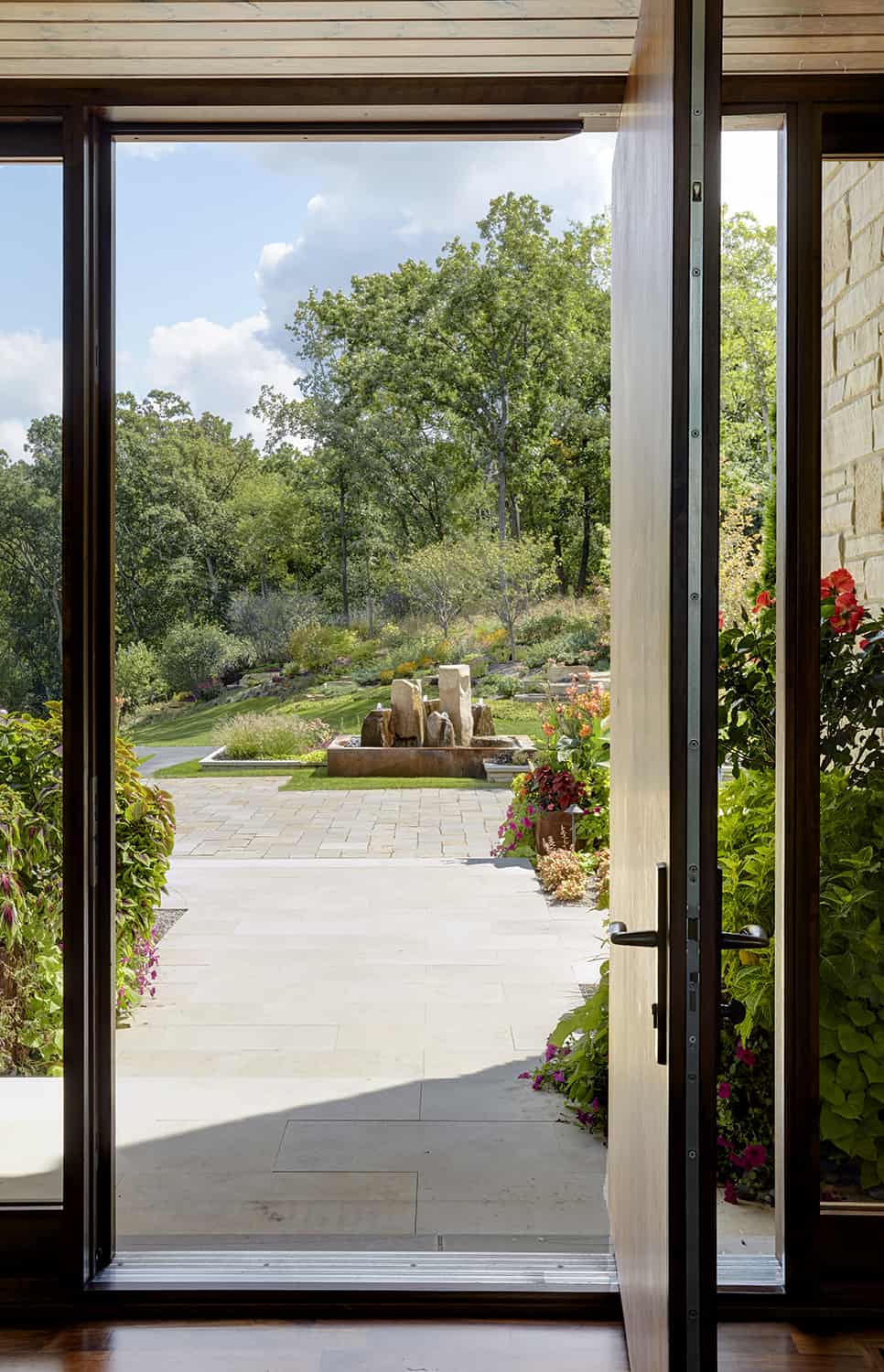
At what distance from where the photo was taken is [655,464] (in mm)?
1374

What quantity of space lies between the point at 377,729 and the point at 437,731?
0.37 metres

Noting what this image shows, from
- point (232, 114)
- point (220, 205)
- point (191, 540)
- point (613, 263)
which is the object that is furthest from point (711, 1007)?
point (220, 205)

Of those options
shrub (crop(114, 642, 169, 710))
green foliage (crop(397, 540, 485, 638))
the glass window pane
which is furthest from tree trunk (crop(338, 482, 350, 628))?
the glass window pane

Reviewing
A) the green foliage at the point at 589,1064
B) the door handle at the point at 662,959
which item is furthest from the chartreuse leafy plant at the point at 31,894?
the green foliage at the point at 589,1064

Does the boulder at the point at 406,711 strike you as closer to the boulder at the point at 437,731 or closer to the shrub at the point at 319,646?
the boulder at the point at 437,731

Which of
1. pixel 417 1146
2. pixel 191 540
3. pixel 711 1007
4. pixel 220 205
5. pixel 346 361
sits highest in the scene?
pixel 220 205

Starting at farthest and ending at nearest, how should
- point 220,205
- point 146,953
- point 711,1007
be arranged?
point 220,205 → point 146,953 → point 711,1007

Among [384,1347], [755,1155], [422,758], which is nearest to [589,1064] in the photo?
[755,1155]

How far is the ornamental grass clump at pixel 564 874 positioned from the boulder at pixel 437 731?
109 centimetres

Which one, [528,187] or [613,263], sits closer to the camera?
[613,263]

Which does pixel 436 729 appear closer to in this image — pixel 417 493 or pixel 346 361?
pixel 417 493

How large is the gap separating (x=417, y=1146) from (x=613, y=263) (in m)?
2.22

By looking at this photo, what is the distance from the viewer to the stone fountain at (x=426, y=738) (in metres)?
6.09

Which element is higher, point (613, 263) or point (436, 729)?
point (613, 263)
